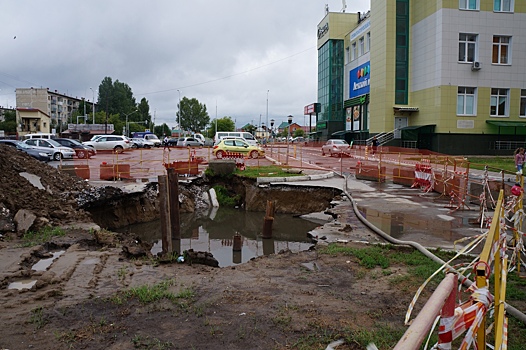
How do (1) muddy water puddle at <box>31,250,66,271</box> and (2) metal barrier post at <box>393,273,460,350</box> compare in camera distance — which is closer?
(2) metal barrier post at <box>393,273,460,350</box>

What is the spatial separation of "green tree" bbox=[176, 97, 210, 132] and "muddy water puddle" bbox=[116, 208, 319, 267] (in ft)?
370

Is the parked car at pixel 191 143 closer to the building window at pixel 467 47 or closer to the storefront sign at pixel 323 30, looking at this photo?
the storefront sign at pixel 323 30

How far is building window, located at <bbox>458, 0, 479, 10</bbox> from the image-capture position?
36.3 m

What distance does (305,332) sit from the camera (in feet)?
15.9

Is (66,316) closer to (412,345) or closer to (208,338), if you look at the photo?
(208,338)

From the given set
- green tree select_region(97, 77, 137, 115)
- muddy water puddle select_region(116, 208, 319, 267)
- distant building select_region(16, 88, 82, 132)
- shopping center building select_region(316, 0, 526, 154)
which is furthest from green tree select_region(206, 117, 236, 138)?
muddy water puddle select_region(116, 208, 319, 267)

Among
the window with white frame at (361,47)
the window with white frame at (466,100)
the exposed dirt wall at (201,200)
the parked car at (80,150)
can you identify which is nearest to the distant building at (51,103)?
the parked car at (80,150)

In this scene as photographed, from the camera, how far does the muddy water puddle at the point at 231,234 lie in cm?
1338

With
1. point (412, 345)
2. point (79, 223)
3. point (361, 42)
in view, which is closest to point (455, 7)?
point (361, 42)

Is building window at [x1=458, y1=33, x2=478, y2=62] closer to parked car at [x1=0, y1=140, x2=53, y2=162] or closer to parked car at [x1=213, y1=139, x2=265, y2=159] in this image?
parked car at [x1=213, y1=139, x2=265, y2=159]

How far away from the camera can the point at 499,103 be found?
37594 millimetres

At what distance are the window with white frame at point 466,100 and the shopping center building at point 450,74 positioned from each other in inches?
3.0

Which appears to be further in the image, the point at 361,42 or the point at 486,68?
→ the point at 361,42

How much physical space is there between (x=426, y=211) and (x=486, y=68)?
29151mm
